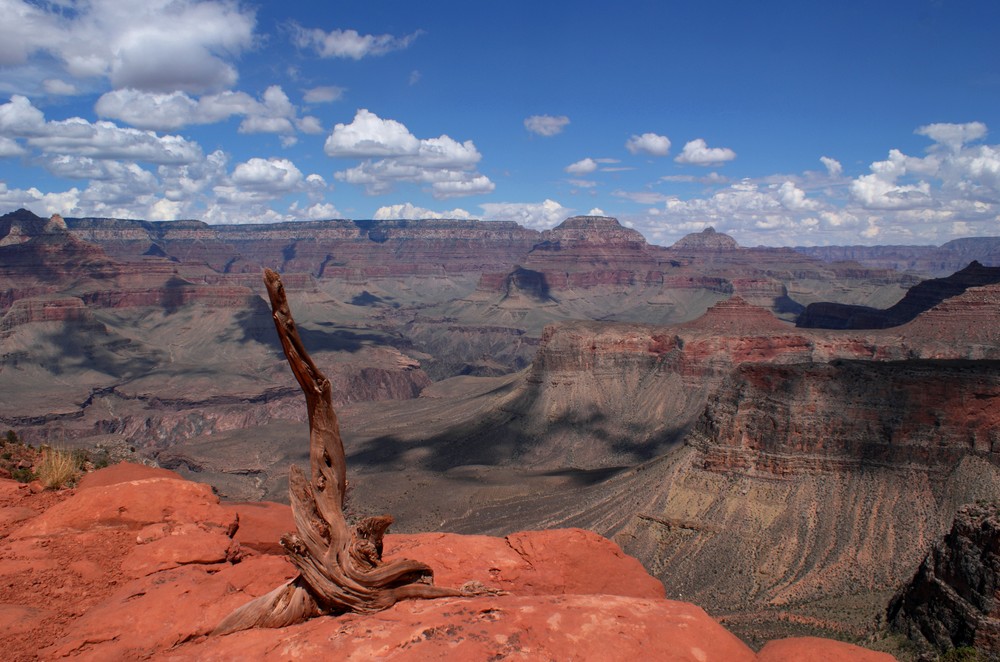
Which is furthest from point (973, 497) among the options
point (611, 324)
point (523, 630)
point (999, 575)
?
point (611, 324)

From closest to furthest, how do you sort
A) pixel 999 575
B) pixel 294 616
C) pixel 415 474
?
pixel 294 616 < pixel 999 575 < pixel 415 474

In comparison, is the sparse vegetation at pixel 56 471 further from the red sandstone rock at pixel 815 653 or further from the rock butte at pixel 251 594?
the red sandstone rock at pixel 815 653

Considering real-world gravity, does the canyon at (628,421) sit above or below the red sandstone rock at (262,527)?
below

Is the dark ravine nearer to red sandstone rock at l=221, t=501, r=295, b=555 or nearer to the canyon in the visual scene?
the canyon

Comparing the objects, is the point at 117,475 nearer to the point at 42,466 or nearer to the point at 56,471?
the point at 56,471

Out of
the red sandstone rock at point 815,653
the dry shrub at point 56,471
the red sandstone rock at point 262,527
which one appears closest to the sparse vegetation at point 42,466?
the dry shrub at point 56,471

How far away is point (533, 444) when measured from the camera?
86625 millimetres

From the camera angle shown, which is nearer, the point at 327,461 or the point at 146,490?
the point at 327,461

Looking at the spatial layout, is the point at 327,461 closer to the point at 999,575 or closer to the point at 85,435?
the point at 999,575

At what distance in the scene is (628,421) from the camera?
90188 mm

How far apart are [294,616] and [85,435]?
116 metres

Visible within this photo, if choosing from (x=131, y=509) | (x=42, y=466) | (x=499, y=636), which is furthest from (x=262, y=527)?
(x=499, y=636)

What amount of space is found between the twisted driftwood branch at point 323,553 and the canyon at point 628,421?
22.4 metres

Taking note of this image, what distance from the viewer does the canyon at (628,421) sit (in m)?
40.8
